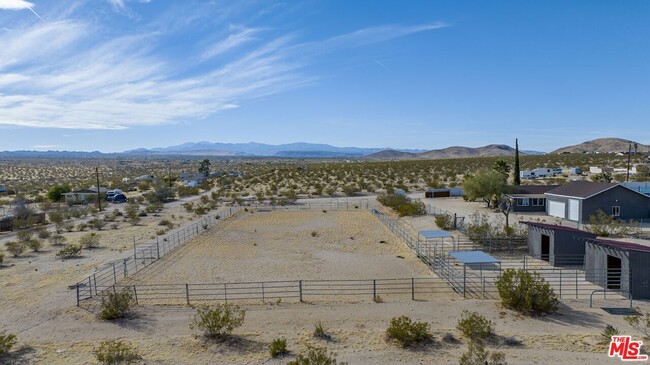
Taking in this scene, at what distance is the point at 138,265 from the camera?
23531 mm

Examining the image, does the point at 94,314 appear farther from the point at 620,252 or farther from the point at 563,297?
the point at 620,252

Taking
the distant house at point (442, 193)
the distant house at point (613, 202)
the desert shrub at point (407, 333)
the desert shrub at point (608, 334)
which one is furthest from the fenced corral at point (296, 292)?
the distant house at point (442, 193)

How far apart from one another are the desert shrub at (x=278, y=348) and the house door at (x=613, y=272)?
522 inches

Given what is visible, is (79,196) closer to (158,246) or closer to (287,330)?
(158,246)

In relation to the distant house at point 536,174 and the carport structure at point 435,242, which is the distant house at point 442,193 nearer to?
the distant house at point 536,174

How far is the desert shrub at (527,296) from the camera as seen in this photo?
49.4 feet

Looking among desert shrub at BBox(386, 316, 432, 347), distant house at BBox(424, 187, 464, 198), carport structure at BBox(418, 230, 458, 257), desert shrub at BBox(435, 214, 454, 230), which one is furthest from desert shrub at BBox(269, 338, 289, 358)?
distant house at BBox(424, 187, 464, 198)

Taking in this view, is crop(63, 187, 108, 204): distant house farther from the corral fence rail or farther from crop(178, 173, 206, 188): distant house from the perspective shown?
crop(178, 173, 206, 188): distant house

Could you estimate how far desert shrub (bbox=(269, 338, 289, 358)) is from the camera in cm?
1241

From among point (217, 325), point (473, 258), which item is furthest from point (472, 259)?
point (217, 325)

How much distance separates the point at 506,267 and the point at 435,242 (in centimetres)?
616

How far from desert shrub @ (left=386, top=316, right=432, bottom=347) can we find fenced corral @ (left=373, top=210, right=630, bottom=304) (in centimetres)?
462

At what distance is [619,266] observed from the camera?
60.0ft

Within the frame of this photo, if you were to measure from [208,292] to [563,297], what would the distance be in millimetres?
13765
